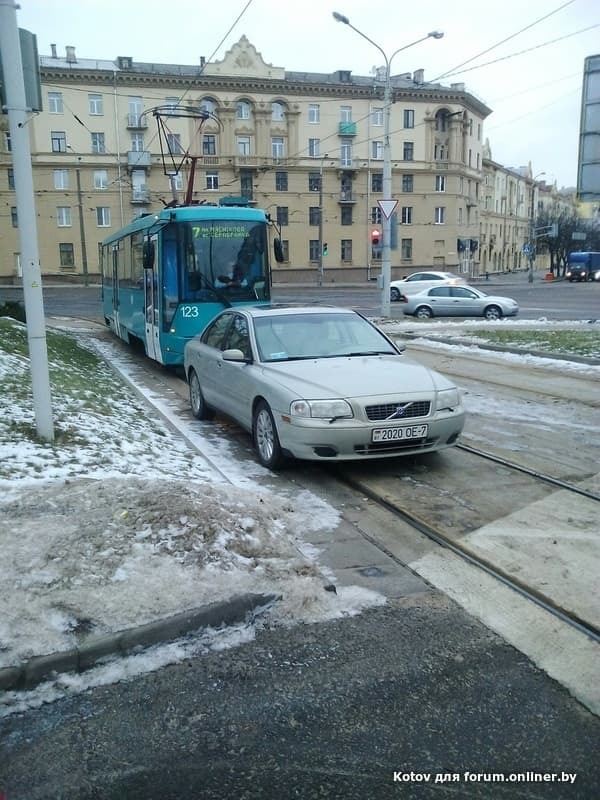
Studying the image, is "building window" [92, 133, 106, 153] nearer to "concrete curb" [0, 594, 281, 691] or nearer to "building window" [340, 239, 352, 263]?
"building window" [340, 239, 352, 263]

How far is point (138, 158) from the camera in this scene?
202ft

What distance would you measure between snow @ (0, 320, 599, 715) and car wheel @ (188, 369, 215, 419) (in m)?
2.45

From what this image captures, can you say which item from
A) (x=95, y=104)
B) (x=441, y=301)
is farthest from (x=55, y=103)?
(x=441, y=301)

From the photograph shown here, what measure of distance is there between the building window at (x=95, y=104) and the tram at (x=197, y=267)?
53.2m

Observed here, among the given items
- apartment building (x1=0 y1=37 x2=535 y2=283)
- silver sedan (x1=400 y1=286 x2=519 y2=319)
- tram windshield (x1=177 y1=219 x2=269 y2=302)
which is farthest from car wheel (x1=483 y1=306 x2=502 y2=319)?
apartment building (x1=0 y1=37 x2=535 y2=283)

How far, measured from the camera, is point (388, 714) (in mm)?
3076

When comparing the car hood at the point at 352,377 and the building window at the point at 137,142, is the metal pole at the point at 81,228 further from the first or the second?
the car hood at the point at 352,377

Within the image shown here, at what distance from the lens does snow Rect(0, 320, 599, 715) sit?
3578 mm

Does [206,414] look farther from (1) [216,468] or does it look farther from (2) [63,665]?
(2) [63,665]

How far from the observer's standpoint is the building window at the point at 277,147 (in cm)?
6550

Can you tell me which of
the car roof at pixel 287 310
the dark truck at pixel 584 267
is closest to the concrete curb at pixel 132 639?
the car roof at pixel 287 310

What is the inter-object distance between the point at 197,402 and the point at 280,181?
2395 inches

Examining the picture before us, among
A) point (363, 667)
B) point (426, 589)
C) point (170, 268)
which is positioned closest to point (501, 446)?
point (426, 589)

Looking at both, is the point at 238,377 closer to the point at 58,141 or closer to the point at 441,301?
the point at 441,301
